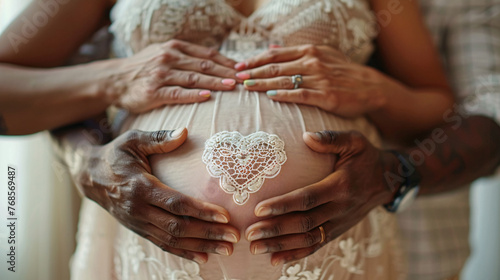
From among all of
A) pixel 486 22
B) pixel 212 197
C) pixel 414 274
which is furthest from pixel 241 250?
pixel 486 22

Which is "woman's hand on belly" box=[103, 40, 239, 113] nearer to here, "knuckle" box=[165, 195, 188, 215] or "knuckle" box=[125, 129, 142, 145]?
"knuckle" box=[125, 129, 142, 145]

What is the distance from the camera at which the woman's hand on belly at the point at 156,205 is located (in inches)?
24.5

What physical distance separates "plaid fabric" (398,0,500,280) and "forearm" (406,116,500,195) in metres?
0.15

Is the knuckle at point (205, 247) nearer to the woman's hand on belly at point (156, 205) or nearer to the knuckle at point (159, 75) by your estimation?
the woman's hand on belly at point (156, 205)

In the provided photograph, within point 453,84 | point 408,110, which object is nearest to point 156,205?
point 408,110

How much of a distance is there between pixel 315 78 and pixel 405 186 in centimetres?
29

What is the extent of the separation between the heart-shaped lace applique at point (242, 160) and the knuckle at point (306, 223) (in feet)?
0.27

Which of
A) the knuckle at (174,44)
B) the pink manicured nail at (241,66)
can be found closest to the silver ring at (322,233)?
the pink manicured nail at (241,66)

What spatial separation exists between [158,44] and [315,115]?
342 millimetres

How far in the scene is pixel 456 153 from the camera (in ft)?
2.96

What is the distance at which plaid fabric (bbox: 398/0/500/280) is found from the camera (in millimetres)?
1097

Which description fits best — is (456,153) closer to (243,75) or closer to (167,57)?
(243,75)

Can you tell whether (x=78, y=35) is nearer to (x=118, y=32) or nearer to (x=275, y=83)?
(x=118, y=32)

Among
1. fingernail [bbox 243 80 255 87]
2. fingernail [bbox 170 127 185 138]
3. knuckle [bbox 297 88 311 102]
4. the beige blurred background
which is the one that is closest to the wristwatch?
knuckle [bbox 297 88 311 102]
